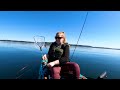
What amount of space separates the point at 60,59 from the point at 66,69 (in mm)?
202

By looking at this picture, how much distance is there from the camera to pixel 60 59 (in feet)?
10.5

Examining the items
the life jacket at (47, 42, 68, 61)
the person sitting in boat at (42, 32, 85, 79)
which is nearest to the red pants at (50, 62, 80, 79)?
the person sitting in boat at (42, 32, 85, 79)

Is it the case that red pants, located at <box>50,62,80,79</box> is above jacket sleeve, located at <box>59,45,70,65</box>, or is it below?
below

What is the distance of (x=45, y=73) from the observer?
3.46m

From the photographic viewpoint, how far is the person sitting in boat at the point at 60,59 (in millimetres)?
3213

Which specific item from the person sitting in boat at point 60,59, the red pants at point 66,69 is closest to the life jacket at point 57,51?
the person sitting in boat at point 60,59

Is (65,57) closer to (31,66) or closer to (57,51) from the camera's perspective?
(57,51)

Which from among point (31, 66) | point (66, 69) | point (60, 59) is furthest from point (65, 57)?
point (31, 66)

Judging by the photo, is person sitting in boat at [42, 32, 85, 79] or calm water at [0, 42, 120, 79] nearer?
person sitting in boat at [42, 32, 85, 79]

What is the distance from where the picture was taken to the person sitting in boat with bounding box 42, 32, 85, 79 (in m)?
3.21

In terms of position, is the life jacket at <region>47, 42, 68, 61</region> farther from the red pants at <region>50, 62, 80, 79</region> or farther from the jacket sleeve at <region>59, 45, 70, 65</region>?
the red pants at <region>50, 62, 80, 79</region>
